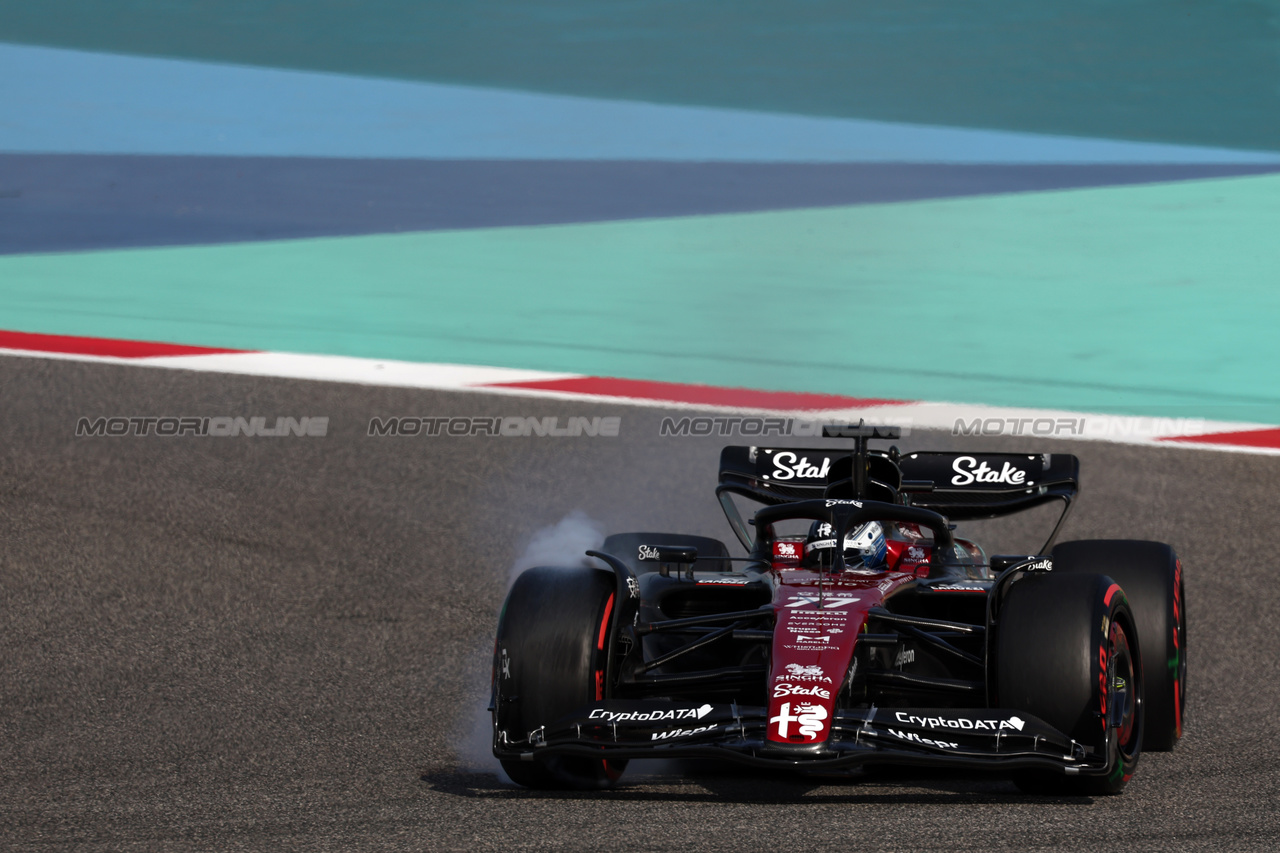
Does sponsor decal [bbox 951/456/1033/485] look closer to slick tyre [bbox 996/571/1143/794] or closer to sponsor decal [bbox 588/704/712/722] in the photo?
slick tyre [bbox 996/571/1143/794]

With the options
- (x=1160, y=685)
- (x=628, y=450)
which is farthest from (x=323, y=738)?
(x=628, y=450)

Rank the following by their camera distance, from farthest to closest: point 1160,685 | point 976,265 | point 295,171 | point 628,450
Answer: point 295,171
point 976,265
point 628,450
point 1160,685

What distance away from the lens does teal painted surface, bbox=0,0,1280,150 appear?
599 inches

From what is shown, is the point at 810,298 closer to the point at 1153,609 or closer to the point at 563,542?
the point at 563,542

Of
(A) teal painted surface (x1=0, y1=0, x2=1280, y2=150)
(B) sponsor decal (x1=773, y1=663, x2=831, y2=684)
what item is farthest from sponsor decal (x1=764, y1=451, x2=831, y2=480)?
(A) teal painted surface (x1=0, y1=0, x2=1280, y2=150)

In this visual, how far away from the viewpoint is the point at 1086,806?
5223 mm

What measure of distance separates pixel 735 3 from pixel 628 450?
6872mm

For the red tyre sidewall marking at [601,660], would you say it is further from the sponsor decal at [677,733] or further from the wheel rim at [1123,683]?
the wheel rim at [1123,683]

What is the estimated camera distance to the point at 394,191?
14.6 metres

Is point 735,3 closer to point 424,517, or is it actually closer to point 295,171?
point 295,171

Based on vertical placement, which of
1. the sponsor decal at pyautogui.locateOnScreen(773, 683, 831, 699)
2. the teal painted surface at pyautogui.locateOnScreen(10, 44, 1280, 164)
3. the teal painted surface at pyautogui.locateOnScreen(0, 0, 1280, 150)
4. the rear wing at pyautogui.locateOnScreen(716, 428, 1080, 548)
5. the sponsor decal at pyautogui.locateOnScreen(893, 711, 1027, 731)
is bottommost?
the sponsor decal at pyautogui.locateOnScreen(893, 711, 1027, 731)

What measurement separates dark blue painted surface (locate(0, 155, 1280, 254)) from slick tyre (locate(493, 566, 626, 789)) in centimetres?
901

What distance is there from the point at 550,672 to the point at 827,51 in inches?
440

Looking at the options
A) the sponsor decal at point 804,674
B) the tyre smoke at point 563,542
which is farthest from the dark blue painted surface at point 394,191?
the sponsor decal at point 804,674
